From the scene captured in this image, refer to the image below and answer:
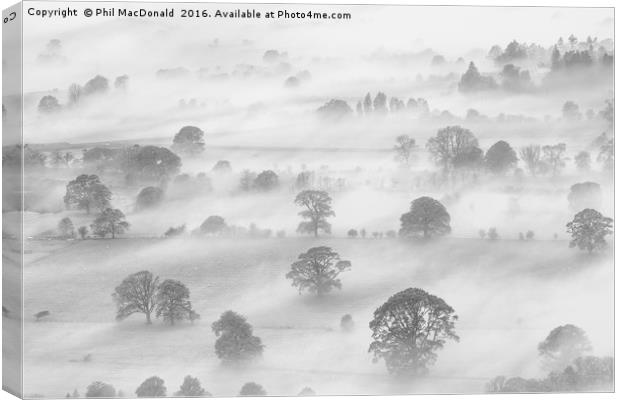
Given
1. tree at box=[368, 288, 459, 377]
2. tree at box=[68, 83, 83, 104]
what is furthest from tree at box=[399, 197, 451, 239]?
tree at box=[68, 83, 83, 104]

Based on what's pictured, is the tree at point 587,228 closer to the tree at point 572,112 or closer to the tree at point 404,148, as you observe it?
the tree at point 572,112

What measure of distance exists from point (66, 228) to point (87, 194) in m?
0.31

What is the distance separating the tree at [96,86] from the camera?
1048cm

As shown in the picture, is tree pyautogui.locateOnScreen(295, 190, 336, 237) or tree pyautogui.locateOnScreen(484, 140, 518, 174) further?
tree pyautogui.locateOnScreen(484, 140, 518, 174)

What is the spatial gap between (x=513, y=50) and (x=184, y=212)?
293 centimetres

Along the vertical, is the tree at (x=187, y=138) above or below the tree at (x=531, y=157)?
above

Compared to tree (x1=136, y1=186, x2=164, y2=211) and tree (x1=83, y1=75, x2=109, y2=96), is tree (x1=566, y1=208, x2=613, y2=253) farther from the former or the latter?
tree (x1=83, y1=75, x2=109, y2=96)

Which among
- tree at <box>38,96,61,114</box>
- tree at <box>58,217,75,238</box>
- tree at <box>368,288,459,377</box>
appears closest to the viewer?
tree at <box>38,96,61,114</box>

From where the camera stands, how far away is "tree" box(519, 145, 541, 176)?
10984 millimetres

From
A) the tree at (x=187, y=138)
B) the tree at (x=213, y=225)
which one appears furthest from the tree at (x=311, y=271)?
the tree at (x=187, y=138)

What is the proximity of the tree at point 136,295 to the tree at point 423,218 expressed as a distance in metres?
2.00

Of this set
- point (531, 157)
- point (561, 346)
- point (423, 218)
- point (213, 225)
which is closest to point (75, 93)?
point (213, 225)

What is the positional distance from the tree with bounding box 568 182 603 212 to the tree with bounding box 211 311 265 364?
9.13ft

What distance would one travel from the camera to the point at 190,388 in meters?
10.4
